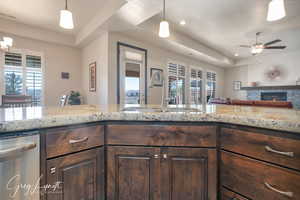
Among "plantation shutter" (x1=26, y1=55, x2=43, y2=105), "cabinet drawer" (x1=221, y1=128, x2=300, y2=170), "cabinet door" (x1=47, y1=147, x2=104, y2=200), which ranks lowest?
"cabinet door" (x1=47, y1=147, x2=104, y2=200)

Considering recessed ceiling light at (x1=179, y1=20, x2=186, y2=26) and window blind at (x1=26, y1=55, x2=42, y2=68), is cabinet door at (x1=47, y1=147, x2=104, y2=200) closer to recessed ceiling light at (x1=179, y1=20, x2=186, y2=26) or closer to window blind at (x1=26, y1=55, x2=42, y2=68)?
recessed ceiling light at (x1=179, y1=20, x2=186, y2=26)

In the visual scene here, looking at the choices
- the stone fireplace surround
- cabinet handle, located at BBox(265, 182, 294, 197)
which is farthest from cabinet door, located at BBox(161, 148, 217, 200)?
the stone fireplace surround

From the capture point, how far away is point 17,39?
3959mm

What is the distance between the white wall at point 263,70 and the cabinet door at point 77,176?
845 centimetres

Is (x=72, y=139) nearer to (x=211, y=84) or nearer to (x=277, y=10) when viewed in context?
(x=277, y=10)

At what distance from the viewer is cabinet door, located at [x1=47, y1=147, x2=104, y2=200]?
789mm

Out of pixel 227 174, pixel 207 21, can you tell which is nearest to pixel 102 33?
pixel 207 21

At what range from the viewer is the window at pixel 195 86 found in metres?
6.73

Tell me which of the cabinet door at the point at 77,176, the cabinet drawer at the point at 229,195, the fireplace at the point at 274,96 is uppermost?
the fireplace at the point at 274,96

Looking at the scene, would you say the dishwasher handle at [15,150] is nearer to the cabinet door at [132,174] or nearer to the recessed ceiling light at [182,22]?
the cabinet door at [132,174]

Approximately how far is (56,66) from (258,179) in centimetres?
525

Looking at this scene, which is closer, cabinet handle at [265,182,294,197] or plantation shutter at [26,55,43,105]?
cabinet handle at [265,182,294,197]

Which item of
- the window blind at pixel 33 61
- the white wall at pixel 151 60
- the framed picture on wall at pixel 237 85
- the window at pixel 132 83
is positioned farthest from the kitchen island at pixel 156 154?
the framed picture on wall at pixel 237 85

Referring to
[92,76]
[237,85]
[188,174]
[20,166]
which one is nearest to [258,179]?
[188,174]
